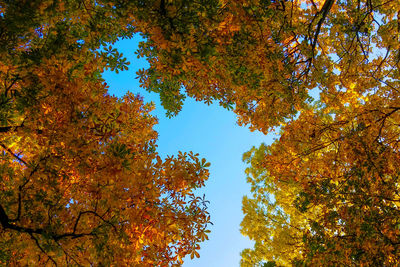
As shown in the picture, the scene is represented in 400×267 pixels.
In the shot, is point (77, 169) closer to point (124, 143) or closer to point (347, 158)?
point (124, 143)

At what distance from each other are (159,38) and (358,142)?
6.15m

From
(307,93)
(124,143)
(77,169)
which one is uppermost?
(307,93)

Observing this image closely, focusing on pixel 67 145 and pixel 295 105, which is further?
pixel 295 105

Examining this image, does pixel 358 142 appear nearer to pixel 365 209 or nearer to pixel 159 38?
pixel 365 209

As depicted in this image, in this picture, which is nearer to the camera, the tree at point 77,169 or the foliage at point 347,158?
Answer: the tree at point 77,169

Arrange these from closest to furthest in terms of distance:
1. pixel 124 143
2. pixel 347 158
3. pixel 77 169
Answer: pixel 77 169
pixel 124 143
pixel 347 158

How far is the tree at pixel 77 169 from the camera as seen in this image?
4363 mm

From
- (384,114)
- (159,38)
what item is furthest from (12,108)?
(384,114)

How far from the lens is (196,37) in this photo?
13.9 ft

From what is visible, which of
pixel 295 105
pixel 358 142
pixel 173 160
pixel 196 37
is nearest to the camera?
pixel 196 37

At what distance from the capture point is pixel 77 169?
4.81m

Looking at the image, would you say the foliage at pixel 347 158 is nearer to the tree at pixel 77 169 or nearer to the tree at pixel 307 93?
the tree at pixel 307 93

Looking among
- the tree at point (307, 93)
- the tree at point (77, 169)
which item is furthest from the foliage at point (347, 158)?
the tree at point (77, 169)

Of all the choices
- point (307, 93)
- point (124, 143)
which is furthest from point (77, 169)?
point (307, 93)
